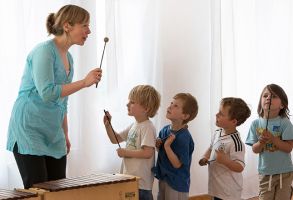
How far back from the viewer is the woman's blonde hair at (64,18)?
2770 millimetres

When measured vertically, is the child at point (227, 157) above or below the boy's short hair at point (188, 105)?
below

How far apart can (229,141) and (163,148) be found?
38 cm

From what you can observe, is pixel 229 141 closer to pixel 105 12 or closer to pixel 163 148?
pixel 163 148

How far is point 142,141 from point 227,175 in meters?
0.53

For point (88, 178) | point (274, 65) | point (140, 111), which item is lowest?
point (88, 178)

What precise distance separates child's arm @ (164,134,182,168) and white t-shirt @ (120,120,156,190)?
0.26 feet

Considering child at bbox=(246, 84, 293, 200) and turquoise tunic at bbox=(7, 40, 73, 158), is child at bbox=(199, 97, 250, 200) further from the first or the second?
turquoise tunic at bbox=(7, 40, 73, 158)

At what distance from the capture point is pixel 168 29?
4043 mm

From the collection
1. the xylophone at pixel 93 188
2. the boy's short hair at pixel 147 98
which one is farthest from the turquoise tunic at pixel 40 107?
the boy's short hair at pixel 147 98

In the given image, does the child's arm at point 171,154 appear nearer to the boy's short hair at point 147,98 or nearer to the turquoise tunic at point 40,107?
the boy's short hair at point 147,98

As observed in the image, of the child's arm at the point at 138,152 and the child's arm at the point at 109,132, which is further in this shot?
the child's arm at the point at 109,132

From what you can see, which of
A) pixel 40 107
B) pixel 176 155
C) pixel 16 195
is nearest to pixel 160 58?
pixel 176 155

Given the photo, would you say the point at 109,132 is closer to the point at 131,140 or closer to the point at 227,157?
the point at 131,140

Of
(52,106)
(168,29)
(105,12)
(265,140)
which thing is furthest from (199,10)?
(52,106)
